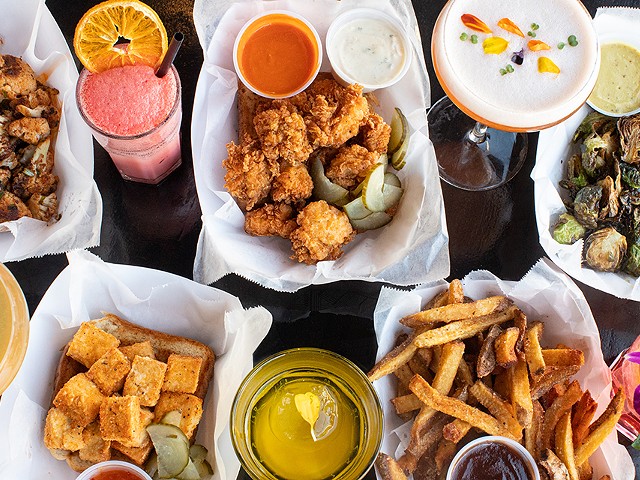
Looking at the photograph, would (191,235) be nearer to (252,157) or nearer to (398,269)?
(252,157)

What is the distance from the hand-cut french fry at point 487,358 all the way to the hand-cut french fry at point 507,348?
18mm

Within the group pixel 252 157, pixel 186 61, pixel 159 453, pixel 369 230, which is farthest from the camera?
pixel 186 61

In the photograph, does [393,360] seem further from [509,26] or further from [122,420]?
[509,26]

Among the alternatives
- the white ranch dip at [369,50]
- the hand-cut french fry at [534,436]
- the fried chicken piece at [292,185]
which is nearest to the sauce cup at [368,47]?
the white ranch dip at [369,50]

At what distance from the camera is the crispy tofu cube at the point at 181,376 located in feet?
7.63

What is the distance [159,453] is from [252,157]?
3.02 ft

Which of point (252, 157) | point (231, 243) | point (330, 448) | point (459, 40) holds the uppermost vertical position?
point (459, 40)

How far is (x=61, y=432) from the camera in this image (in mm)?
2258

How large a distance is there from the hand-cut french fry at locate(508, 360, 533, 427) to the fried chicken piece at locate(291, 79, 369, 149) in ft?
2.89

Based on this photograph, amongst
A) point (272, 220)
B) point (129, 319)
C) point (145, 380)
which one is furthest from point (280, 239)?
point (145, 380)

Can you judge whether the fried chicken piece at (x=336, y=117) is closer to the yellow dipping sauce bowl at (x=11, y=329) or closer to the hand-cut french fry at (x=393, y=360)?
the hand-cut french fry at (x=393, y=360)

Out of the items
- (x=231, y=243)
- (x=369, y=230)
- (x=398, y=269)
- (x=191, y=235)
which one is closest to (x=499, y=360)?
(x=398, y=269)

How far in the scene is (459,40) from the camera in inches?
95.9

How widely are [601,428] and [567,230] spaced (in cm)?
67
